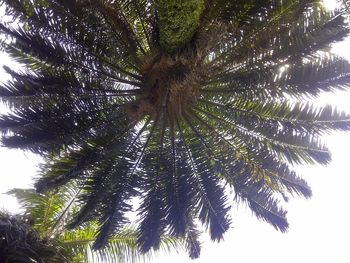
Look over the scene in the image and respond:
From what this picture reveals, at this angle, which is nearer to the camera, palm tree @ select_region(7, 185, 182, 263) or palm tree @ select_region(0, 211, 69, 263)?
palm tree @ select_region(0, 211, 69, 263)

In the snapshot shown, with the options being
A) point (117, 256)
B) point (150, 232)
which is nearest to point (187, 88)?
point (150, 232)

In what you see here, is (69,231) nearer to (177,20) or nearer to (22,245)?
(22,245)

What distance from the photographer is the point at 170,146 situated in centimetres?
812

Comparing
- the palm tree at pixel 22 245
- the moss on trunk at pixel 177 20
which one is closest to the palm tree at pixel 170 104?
the moss on trunk at pixel 177 20

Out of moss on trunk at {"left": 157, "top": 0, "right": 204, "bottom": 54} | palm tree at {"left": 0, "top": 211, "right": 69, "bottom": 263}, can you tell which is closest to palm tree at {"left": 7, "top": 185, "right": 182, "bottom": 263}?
palm tree at {"left": 0, "top": 211, "right": 69, "bottom": 263}

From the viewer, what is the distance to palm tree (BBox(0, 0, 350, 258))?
686cm

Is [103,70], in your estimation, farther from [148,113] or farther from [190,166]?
[190,166]

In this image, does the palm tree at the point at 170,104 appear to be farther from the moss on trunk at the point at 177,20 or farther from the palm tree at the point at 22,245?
the palm tree at the point at 22,245

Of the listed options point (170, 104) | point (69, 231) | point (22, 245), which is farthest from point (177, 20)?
point (69, 231)

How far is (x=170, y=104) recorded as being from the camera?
7.43m

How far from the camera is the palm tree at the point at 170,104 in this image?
686 cm

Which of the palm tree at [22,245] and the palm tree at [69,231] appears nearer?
the palm tree at [22,245]

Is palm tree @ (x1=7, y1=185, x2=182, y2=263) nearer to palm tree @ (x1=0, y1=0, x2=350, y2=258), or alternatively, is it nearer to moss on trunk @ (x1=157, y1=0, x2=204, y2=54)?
palm tree @ (x1=0, y1=0, x2=350, y2=258)

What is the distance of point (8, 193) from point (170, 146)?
4.20 meters
